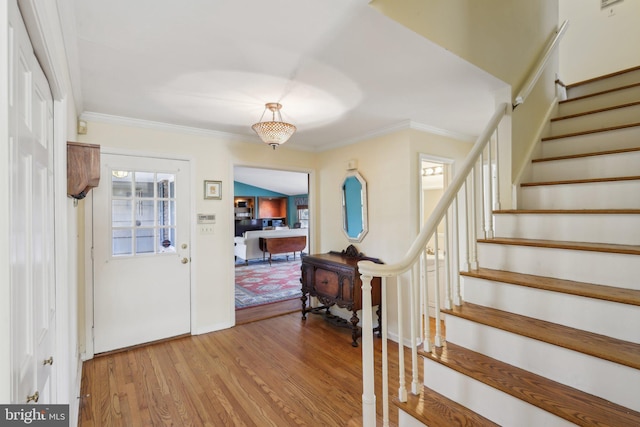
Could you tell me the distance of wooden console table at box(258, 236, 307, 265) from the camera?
734cm

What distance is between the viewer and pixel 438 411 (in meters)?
1.45

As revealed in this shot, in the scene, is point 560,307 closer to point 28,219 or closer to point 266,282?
point 28,219

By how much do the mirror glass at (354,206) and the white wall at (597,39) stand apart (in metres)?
2.65

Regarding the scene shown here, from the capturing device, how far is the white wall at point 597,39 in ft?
9.63

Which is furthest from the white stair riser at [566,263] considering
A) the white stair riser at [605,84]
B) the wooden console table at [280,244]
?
the wooden console table at [280,244]

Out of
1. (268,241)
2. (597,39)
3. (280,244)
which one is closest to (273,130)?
(597,39)

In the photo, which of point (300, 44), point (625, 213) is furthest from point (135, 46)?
point (625, 213)

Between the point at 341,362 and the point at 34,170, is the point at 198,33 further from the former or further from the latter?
the point at 341,362

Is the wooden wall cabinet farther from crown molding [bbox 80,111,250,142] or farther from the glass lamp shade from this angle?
crown molding [bbox 80,111,250,142]

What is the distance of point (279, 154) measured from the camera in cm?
392

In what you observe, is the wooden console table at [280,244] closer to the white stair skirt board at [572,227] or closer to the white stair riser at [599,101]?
the white stair skirt board at [572,227]

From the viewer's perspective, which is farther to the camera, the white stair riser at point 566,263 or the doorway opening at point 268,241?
the doorway opening at point 268,241

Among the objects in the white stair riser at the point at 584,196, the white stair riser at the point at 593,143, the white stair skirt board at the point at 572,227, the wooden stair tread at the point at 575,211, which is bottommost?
the white stair skirt board at the point at 572,227

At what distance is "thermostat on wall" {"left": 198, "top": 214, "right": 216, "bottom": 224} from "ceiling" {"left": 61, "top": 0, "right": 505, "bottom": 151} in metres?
1.01
